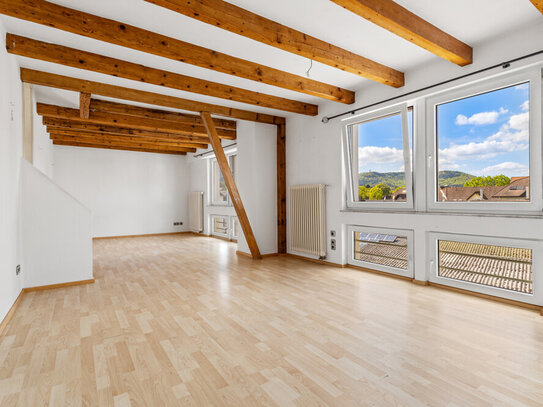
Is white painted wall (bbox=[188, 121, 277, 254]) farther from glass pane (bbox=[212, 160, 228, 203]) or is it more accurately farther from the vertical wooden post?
glass pane (bbox=[212, 160, 228, 203])

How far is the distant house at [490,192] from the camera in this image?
289 cm

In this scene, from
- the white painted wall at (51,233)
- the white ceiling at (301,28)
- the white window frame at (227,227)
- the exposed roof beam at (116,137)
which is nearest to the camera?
the white ceiling at (301,28)

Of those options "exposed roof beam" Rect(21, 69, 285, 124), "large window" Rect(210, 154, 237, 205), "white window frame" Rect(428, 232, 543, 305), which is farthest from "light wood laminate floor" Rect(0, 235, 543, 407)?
"large window" Rect(210, 154, 237, 205)

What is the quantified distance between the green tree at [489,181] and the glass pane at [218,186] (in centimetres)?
593

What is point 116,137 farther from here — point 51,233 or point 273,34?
point 273,34

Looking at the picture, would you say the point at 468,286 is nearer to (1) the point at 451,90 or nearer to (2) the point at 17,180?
(1) the point at 451,90

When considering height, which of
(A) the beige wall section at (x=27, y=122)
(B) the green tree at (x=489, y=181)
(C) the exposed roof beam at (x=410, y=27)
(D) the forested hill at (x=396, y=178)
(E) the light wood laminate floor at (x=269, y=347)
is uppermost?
(C) the exposed roof beam at (x=410, y=27)

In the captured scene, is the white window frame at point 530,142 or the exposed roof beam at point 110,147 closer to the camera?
the white window frame at point 530,142

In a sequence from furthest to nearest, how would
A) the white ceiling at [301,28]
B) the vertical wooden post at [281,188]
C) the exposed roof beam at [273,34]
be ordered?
the vertical wooden post at [281,188] < the white ceiling at [301,28] < the exposed roof beam at [273,34]

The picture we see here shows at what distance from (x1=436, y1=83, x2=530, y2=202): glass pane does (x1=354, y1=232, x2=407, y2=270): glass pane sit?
821mm

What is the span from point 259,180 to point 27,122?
345cm

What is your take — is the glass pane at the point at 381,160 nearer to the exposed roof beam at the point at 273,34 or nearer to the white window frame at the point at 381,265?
the white window frame at the point at 381,265

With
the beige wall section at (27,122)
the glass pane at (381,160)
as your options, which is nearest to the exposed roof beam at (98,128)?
the beige wall section at (27,122)

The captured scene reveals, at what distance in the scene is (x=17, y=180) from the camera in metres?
3.35
